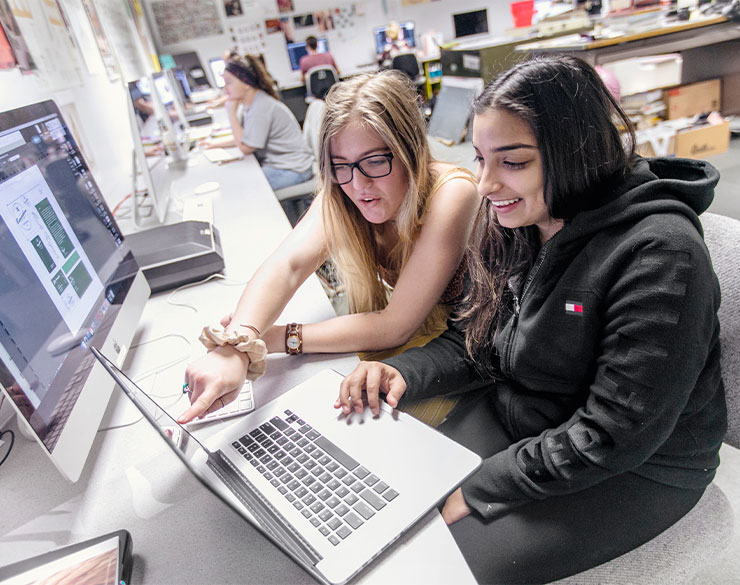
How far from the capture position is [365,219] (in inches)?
45.8

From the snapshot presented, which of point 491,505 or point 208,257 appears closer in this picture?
point 491,505

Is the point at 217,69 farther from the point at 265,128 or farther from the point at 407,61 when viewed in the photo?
the point at 265,128

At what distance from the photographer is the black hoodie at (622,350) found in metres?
0.62

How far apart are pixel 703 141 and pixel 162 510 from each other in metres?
3.87

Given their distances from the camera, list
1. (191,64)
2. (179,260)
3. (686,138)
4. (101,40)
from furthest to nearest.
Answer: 1. (191,64)
2. (686,138)
3. (101,40)
4. (179,260)

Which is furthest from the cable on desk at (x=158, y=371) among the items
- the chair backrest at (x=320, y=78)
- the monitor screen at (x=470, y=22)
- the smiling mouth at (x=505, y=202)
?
the monitor screen at (x=470, y=22)

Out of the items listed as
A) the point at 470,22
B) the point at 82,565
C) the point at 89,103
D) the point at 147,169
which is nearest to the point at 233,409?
the point at 82,565

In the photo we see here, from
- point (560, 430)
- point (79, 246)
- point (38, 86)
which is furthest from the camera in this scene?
point (38, 86)

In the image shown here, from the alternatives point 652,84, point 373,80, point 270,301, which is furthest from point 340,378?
point 652,84

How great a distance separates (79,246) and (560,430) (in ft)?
2.89

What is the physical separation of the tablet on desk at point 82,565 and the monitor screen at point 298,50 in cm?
684

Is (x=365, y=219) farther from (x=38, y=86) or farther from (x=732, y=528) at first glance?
(x=38, y=86)

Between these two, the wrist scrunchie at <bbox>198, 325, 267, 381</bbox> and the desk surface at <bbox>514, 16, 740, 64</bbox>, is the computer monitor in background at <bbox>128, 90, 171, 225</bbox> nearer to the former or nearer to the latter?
the wrist scrunchie at <bbox>198, 325, 267, 381</bbox>

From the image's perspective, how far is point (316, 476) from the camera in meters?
0.60
